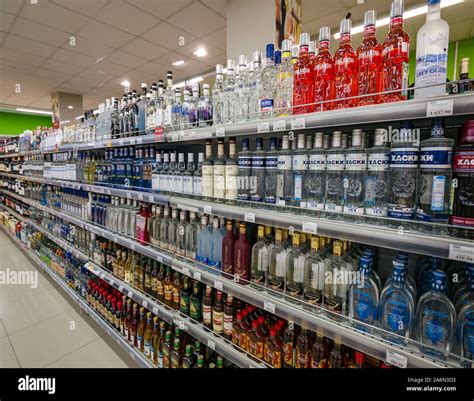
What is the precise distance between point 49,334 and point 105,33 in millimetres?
4281

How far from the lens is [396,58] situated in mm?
938

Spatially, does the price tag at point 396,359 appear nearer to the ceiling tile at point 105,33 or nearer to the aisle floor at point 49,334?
the aisle floor at point 49,334

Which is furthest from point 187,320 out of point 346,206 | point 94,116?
point 94,116

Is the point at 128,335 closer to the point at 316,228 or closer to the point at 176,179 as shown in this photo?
the point at 176,179

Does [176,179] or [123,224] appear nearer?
[176,179]

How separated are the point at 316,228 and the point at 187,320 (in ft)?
3.64

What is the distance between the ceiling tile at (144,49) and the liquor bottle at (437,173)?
484cm

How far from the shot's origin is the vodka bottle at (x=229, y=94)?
1523 mm

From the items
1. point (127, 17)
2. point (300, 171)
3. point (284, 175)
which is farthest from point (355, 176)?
point (127, 17)

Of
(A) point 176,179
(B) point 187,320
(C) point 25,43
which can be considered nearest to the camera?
(B) point 187,320

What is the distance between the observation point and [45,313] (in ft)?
9.47

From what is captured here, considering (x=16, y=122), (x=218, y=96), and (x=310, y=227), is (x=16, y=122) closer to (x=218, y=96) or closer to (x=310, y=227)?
(x=218, y=96)

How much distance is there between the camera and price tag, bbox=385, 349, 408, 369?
83 cm

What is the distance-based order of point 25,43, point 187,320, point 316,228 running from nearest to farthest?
point 316,228
point 187,320
point 25,43
